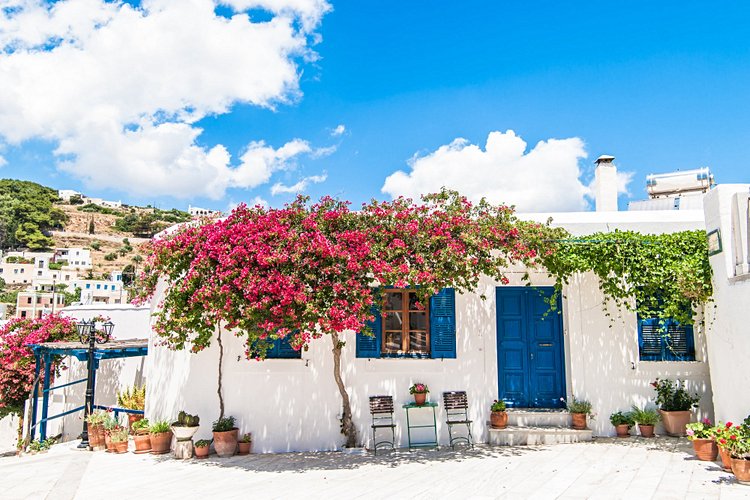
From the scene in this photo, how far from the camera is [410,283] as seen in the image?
7.48 meters

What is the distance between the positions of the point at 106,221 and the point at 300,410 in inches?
4822

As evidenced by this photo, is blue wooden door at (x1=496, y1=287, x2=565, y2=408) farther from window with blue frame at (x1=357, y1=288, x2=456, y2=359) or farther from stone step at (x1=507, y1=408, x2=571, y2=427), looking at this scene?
window with blue frame at (x1=357, y1=288, x2=456, y2=359)

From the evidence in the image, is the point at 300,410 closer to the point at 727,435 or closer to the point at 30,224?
the point at 727,435

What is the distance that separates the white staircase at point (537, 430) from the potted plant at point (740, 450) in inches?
97.0

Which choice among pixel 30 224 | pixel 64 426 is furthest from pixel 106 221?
pixel 64 426

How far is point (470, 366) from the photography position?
8.90 m

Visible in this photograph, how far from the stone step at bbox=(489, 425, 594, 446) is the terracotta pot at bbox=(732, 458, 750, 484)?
2.60 m

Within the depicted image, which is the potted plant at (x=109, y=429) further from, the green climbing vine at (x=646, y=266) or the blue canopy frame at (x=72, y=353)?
the green climbing vine at (x=646, y=266)

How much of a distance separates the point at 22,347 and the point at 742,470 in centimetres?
1478

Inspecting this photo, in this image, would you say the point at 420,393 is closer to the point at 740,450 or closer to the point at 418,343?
the point at 418,343

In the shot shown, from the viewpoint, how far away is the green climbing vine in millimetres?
7793

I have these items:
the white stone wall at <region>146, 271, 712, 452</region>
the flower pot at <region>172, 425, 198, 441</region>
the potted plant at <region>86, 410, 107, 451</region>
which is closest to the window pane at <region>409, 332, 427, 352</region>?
the white stone wall at <region>146, 271, 712, 452</region>

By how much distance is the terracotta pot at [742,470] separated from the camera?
565 centimetres

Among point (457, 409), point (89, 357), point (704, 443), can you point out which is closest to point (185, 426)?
point (89, 357)
